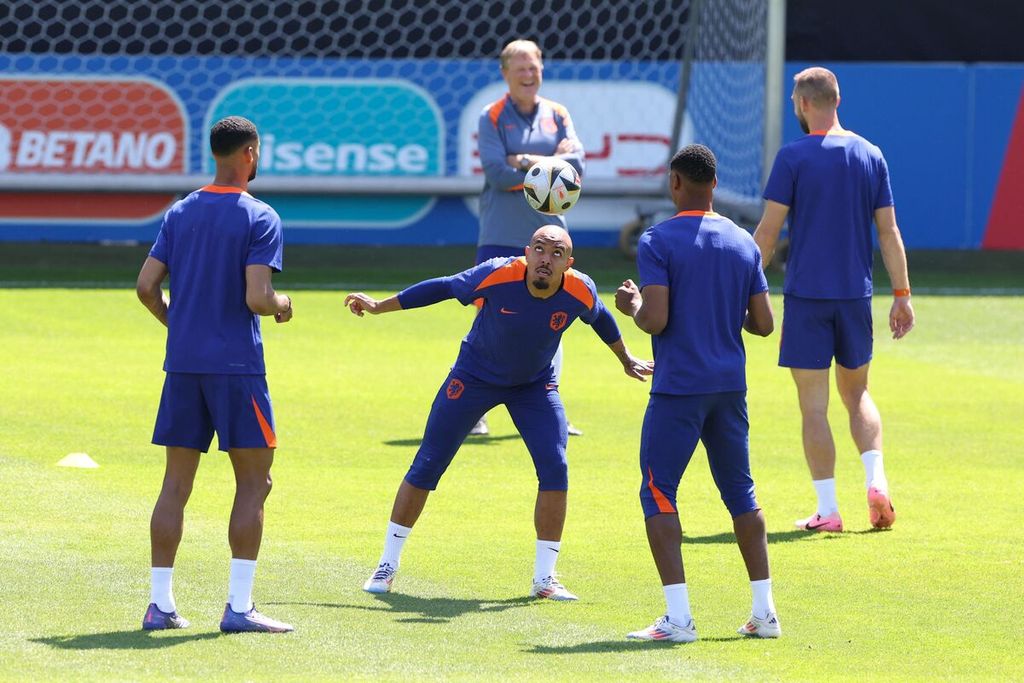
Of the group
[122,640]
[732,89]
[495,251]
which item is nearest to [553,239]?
[122,640]

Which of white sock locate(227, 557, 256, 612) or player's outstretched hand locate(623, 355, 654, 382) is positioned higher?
player's outstretched hand locate(623, 355, 654, 382)

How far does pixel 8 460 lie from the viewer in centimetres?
952

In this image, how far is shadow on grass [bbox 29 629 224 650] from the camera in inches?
239

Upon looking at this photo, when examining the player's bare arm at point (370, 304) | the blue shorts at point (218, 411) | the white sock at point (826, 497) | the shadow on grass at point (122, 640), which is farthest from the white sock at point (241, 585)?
the white sock at point (826, 497)

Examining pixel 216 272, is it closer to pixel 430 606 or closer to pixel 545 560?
pixel 430 606

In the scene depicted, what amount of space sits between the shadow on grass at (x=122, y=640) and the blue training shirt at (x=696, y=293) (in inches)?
76.8

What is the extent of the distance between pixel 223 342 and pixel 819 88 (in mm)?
3632

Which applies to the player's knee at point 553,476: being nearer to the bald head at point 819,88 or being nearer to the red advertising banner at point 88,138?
the bald head at point 819,88

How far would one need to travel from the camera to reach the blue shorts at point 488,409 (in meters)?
7.20

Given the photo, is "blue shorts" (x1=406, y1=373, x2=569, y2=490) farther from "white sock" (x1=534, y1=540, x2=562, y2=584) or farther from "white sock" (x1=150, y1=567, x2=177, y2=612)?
"white sock" (x1=150, y1=567, x2=177, y2=612)

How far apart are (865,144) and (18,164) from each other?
13.6 m

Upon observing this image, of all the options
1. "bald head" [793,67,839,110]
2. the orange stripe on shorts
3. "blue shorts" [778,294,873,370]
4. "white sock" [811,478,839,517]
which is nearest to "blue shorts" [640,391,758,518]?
the orange stripe on shorts

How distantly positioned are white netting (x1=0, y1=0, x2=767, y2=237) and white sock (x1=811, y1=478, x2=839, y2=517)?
11.3 m

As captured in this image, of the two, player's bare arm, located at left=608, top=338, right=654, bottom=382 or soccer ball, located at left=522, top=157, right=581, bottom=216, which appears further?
soccer ball, located at left=522, top=157, right=581, bottom=216
